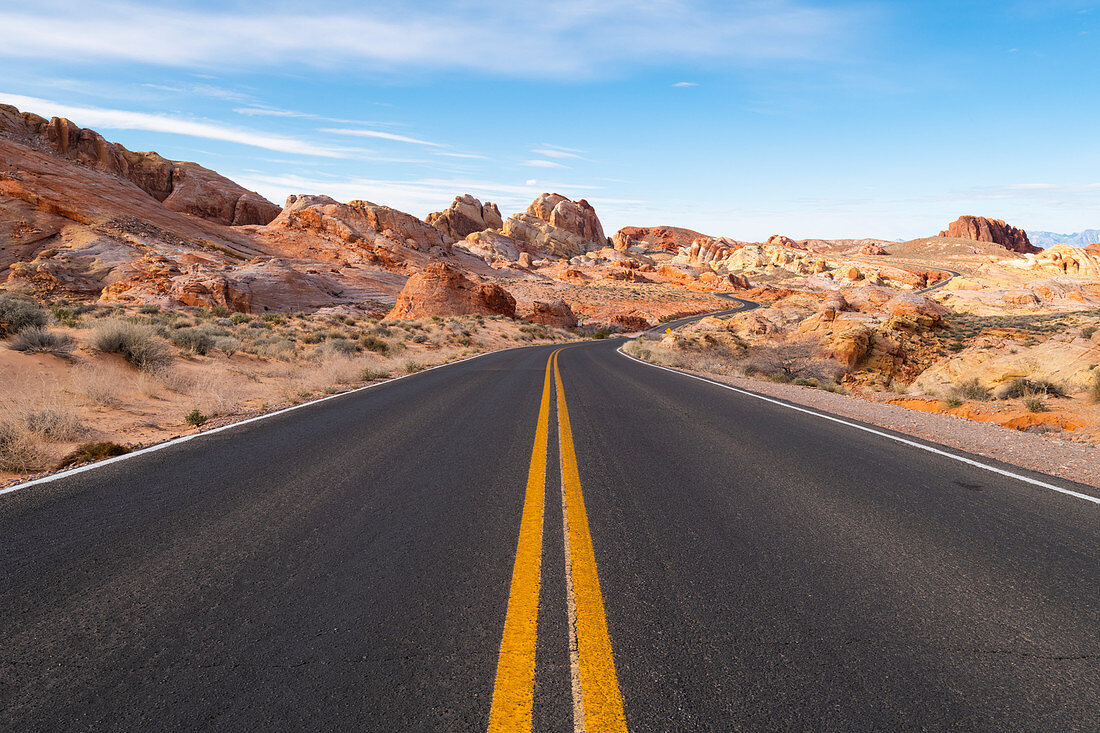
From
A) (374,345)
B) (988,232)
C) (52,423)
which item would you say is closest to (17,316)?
(52,423)

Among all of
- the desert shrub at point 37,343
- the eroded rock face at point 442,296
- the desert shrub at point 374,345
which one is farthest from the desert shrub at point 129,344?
the eroded rock face at point 442,296

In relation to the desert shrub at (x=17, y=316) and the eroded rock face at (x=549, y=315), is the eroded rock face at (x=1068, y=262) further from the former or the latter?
the desert shrub at (x=17, y=316)

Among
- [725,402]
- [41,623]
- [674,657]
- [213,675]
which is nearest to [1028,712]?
[674,657]

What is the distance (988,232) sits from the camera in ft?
607

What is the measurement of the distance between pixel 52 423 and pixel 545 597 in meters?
7.20

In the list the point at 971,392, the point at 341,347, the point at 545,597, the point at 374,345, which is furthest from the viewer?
the point at 374,345

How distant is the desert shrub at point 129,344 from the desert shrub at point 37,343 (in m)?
0.64

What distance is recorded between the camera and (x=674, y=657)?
2.32 metres

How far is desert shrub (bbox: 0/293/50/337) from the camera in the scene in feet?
36.7

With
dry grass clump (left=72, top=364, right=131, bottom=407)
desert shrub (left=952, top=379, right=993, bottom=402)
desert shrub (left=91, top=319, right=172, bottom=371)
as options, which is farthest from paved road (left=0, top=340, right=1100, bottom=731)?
desert shrub (left=952, top=379, right=993, bottom=402)

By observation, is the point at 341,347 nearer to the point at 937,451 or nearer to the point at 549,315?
the point at 937,451

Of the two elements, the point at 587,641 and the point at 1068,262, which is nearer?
the point at 587,641

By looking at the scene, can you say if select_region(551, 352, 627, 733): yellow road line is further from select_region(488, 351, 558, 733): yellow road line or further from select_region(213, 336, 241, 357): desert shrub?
select_region(213, 336, 241, 357): desert shrub

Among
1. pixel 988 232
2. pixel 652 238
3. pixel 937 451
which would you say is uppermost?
pixel 988 232
